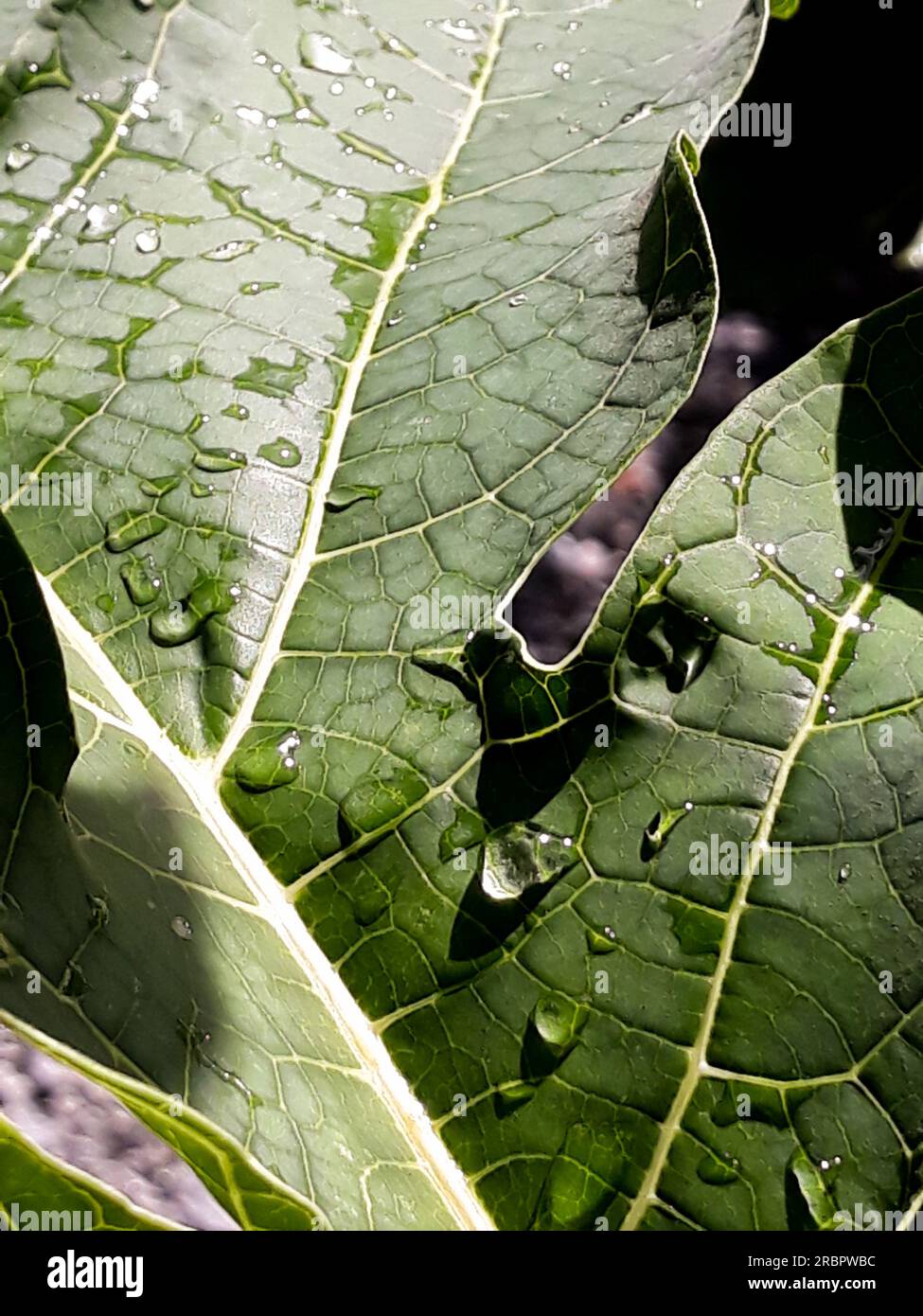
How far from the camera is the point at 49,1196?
0.96 m

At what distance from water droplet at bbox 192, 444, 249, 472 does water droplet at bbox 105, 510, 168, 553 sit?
9 cm

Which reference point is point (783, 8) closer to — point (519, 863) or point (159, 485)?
point (159, 485)

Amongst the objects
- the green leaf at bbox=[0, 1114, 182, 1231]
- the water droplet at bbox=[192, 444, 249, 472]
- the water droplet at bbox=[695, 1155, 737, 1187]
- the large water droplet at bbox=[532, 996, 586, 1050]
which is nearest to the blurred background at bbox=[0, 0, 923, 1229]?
the water droplet at bbox=[192, 444, 249, 472]

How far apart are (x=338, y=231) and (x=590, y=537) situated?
2.28 ft

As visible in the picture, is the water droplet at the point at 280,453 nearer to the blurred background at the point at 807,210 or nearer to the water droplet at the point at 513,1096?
the blurred background at the point at 807,210

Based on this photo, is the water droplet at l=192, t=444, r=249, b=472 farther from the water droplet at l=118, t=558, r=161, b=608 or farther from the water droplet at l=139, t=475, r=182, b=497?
the water droplet at l=118, t=558, r=161, b=608

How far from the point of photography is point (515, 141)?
176cm

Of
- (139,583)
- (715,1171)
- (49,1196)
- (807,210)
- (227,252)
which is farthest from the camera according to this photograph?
(807,210)

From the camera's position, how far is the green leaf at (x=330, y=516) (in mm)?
1279

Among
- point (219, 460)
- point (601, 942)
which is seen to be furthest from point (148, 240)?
point (601, 942)

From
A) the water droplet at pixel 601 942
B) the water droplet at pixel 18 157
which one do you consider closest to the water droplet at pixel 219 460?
the water droplet at pixel 18 157

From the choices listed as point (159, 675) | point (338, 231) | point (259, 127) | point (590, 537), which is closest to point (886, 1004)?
point (159, 675)

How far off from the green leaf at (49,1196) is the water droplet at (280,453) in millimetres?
858

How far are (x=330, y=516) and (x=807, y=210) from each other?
1.52 m
